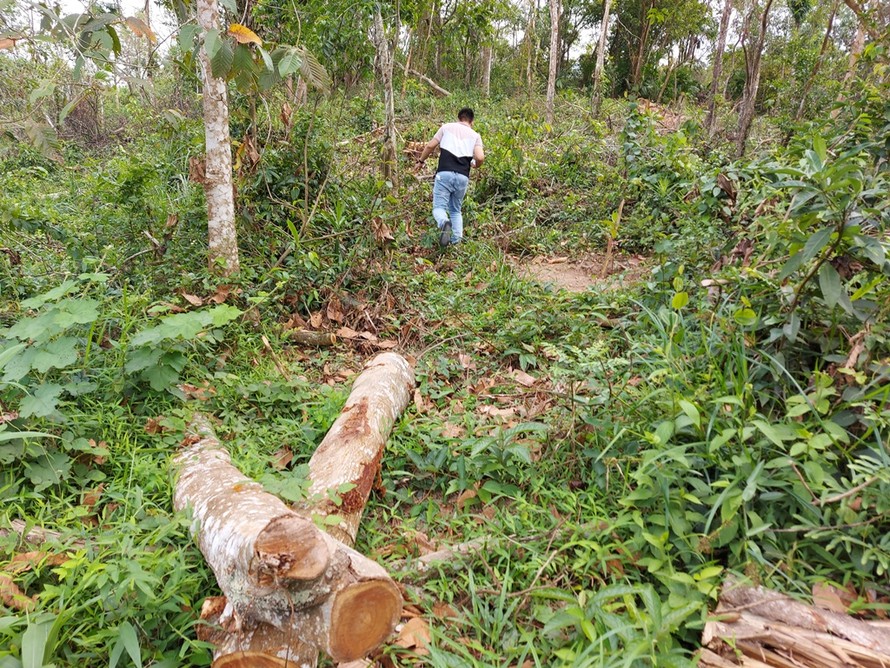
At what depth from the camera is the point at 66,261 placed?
4543 mm

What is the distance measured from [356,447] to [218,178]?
2616 millimetres

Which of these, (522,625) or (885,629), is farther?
(522,625)

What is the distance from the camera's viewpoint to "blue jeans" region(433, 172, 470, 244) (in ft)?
19.8

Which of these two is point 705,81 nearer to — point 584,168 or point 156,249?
point 584,168

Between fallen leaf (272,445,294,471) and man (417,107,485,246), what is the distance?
11.8ft

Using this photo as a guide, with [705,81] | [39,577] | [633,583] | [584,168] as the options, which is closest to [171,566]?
[39,577]

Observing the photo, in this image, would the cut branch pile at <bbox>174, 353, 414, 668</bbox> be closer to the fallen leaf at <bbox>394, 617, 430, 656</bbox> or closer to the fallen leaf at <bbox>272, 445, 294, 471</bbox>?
the fallen leaf at <bbox>394, 617, 430, 656</bbox>

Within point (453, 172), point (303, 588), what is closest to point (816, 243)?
point (303, 588)

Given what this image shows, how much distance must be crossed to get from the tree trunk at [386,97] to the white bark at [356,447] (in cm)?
323

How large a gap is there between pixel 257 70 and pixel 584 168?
605 centimetres

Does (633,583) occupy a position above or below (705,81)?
below

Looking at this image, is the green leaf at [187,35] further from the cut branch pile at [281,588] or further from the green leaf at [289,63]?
the cut branch pile at [281,588]

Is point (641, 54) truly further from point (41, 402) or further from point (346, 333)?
point (41, 402)

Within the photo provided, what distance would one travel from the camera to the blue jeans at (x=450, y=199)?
603 cm
